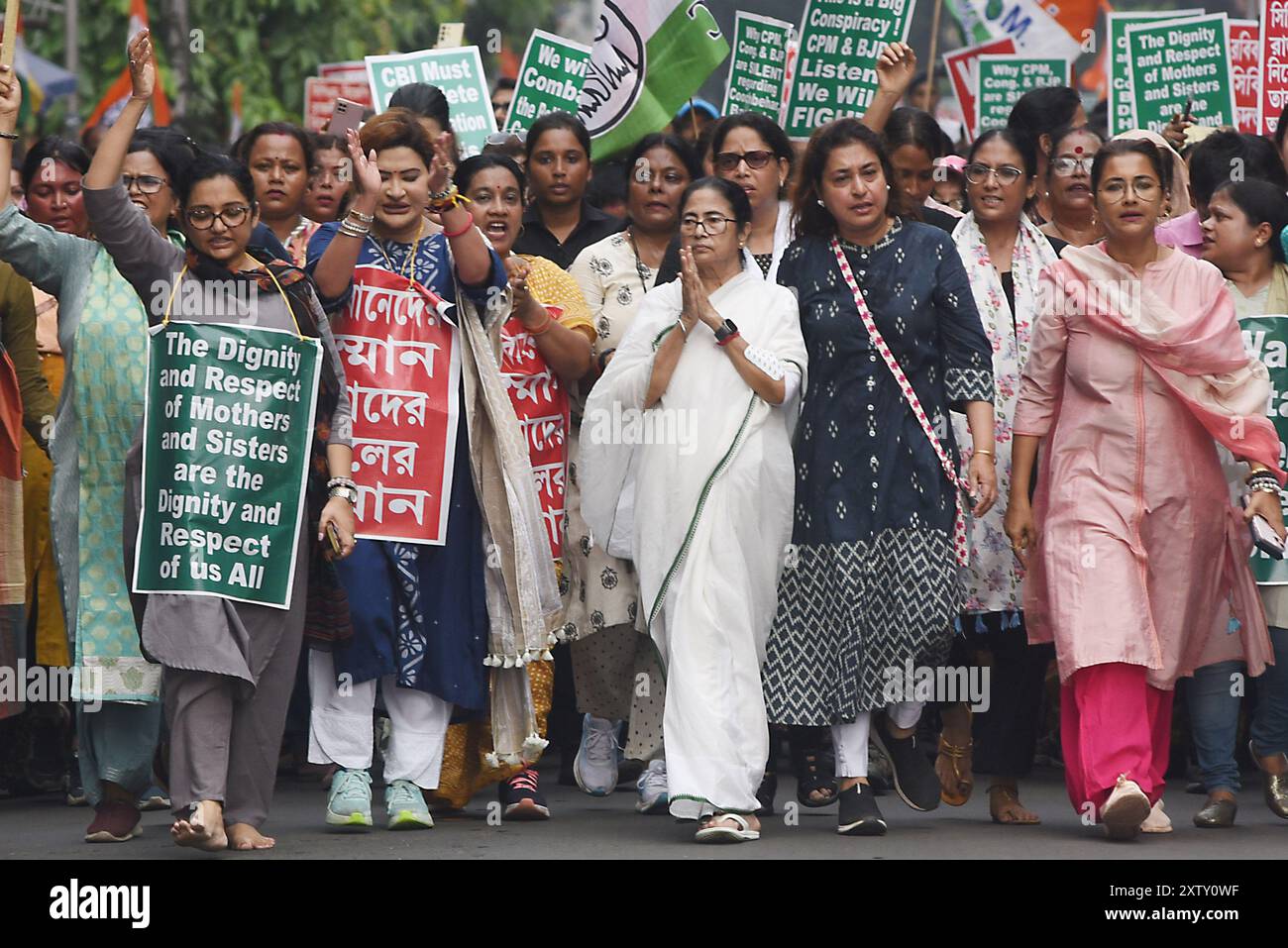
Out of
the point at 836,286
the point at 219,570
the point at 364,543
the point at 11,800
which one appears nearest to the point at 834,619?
the point at 836,286

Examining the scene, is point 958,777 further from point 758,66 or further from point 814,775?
point 758,66

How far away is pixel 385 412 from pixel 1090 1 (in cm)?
674

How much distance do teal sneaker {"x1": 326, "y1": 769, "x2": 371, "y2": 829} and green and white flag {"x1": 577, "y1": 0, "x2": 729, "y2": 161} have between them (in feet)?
13.5

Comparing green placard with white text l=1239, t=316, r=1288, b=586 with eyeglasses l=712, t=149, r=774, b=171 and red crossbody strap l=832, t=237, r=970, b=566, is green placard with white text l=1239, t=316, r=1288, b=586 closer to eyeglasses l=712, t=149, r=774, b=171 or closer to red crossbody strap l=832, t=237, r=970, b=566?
red crossbody strap l=832, t=237, r=970, b=566

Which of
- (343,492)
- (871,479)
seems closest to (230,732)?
(343,492)

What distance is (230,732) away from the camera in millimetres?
6633

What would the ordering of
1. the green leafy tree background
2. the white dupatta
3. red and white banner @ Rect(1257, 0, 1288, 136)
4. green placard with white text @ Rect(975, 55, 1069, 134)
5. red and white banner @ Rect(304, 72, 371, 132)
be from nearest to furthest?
the white dupatta < red and white banner @ Rect(1257, 0, 1288, 136) < green placard with white text @ Rect(975, 55, 1069, 134) < red and white banner @ Rect(304, 72, 371, 132) < the green leafy tree background

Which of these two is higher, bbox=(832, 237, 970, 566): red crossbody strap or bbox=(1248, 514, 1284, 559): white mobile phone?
bbox=(832, 237, 970, 566): red crossbody strap

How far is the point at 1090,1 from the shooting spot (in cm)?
1269

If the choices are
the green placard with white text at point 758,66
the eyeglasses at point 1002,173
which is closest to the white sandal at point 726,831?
the eyeglasses at point 1002,173

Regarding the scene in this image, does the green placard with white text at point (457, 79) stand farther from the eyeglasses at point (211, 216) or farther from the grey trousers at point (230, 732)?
the grey trousers at point (230, 732)

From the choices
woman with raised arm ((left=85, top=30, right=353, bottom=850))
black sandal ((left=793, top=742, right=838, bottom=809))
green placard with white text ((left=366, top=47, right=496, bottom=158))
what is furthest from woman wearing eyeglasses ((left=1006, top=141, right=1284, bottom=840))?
green placard with white text ((left=366, top=47, right=496, bottom=158))

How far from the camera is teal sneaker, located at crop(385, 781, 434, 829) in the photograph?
7.25 meters

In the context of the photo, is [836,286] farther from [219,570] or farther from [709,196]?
[219,570]
